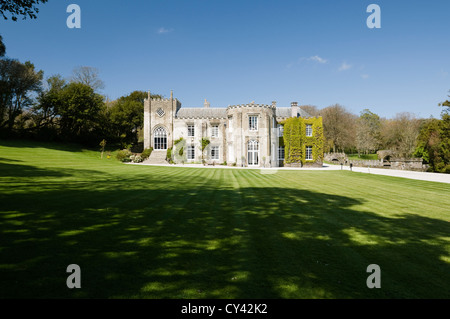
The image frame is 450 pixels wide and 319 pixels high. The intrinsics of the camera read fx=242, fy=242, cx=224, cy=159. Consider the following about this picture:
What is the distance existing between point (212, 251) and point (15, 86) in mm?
49162

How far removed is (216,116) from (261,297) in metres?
39.7

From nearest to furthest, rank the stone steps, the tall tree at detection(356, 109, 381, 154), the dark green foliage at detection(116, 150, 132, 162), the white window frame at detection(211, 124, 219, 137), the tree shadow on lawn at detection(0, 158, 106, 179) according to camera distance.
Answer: the tree shadow on lawn at detection(0, 158, 106, 179)
the dark green foliage at detection(116, 150, 132, 162)
the stone steps
the white window frame at detection(211, 124, 219, 137)
the tall tree at detection(356, 109, 381, 154)

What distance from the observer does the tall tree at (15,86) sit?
1455 inches

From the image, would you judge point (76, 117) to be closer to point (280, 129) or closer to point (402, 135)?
point (280, 129)

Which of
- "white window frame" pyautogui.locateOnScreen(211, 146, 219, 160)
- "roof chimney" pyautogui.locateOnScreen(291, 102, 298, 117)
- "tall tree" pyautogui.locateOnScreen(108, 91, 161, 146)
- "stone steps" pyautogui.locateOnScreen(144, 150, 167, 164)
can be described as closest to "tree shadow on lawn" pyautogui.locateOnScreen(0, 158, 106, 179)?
"stone steps" pyautogui.locateOnScreen(144, 150, 167, 164)

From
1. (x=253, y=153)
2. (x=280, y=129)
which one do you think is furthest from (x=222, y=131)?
(x=280, y=129)

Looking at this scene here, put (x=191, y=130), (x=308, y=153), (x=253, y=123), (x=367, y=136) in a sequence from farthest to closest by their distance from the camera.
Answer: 1. (x=367, y=136)
2. (x=191, y=130)
3. (x=308, y=153)
4. (x=253, y=123)

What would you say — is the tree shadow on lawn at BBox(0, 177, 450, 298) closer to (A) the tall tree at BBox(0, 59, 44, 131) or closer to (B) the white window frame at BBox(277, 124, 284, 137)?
(B) the white window frame at BBox(277, 124, 284, 137)

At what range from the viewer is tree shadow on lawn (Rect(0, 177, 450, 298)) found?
10.3 feet

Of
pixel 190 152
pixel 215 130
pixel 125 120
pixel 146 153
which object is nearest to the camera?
pixel 146 153

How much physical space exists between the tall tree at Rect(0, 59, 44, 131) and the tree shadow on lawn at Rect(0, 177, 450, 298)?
4155 centimetres

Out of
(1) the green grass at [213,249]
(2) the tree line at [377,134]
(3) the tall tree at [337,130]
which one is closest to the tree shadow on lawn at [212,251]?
(1) the green grass at [213,249]

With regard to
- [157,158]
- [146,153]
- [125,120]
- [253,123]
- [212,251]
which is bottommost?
[212,251]

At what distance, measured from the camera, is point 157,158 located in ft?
130
